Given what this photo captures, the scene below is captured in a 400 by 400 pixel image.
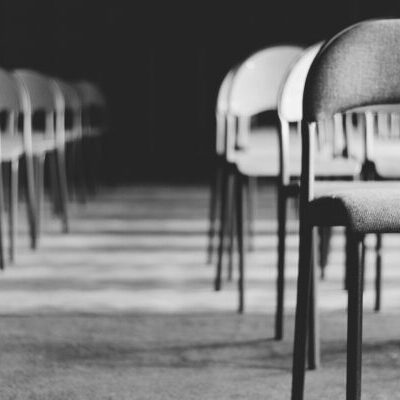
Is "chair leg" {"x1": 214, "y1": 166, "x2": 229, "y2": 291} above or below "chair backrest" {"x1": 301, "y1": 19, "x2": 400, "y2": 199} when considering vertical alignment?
below

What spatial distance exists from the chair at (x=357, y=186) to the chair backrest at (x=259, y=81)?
1175 mm

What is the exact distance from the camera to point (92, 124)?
701cm

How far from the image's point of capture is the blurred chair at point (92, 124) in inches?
234

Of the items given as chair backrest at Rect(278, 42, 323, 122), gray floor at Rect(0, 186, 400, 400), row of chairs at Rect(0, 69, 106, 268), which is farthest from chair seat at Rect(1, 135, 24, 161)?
chair backrest at Rect(278, 42, 323, 122)

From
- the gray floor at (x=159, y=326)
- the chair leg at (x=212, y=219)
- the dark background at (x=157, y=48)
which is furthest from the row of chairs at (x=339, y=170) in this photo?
the dark background at (x=157, y=48)

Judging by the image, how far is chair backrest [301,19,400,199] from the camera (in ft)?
5.62

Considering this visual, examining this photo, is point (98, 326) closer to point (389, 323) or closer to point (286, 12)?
point (389, 323)

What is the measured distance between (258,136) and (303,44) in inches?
145

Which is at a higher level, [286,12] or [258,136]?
[286,12]

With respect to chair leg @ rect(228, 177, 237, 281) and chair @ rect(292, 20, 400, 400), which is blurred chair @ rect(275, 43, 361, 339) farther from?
chair leg @ rect(228, 177, 237, 281)

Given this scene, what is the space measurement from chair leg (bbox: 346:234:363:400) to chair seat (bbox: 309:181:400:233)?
84mm

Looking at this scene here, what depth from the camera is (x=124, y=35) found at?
7.44 meters

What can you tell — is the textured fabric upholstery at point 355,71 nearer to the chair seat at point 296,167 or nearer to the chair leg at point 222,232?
the chair seat at point 296,167

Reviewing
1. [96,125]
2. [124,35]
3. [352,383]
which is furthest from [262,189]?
[352,383]
